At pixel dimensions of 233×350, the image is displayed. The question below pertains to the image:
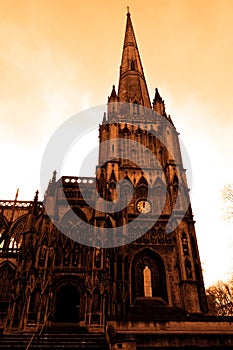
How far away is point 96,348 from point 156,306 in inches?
262

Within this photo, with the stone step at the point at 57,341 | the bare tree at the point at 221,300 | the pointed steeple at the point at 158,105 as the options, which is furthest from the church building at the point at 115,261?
the bare tree at the point at 221,300

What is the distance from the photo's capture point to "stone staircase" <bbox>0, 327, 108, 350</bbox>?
11469 millimetres

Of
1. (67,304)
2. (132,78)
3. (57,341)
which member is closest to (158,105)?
(132,78)

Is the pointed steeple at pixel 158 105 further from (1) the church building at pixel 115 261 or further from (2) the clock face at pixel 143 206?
(2) the clock face at pixel 143 206

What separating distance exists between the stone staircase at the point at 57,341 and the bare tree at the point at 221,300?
23844mm

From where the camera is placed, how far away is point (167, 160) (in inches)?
930

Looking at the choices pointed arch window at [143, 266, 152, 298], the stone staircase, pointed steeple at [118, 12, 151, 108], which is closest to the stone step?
the stone staircase

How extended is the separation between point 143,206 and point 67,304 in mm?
9136

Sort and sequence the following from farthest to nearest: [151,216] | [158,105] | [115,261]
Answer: [158,105] < [151,216] < [115,261]

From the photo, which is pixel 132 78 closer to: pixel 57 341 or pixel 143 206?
pixel 143 206

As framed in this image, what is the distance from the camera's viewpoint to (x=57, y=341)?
12180 millimetres

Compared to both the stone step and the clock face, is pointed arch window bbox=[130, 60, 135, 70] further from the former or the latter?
the stone step

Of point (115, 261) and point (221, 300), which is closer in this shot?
point (115, 261)

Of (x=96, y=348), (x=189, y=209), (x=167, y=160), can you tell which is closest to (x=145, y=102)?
(x=167, y=160)
